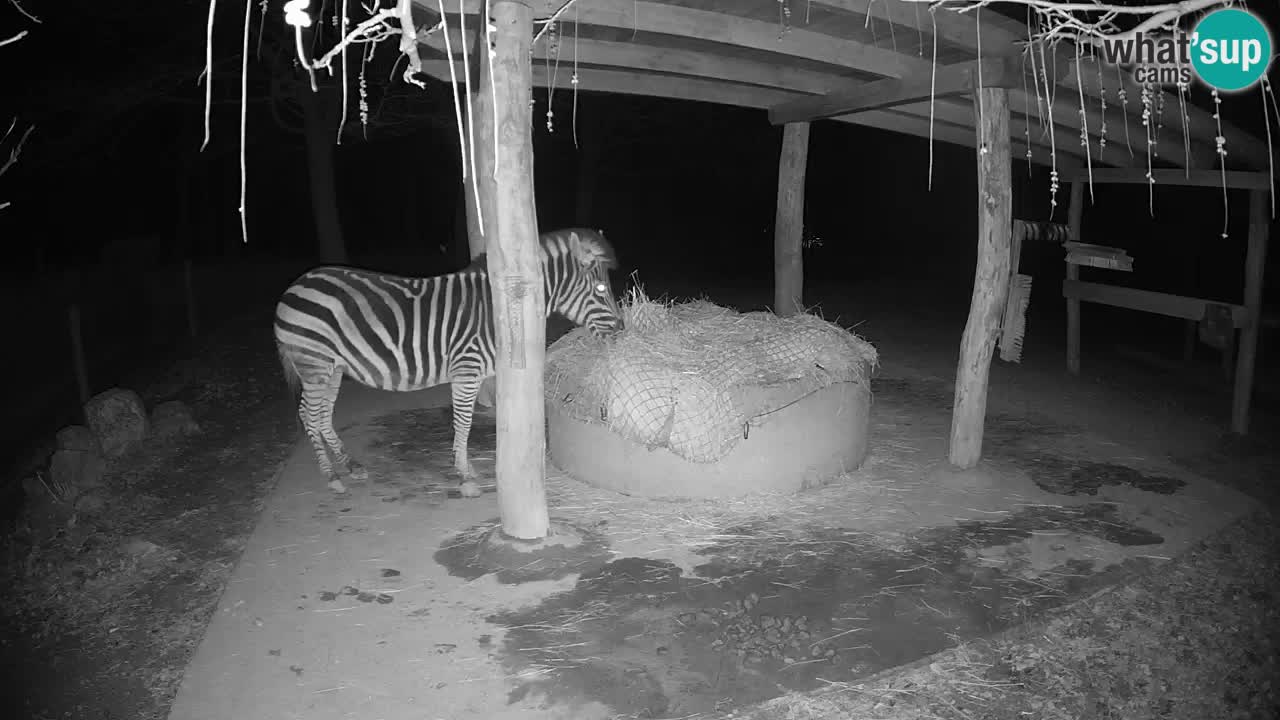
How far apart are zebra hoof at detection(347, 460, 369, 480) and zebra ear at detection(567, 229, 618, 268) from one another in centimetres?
221

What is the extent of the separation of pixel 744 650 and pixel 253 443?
5.02 metres

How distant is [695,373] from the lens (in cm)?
550

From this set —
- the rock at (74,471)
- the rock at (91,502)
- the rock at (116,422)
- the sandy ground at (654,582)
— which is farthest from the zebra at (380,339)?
the rock at (116,422)

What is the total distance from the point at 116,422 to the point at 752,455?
197 inches

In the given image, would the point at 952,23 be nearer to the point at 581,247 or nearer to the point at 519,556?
the point at 581,247

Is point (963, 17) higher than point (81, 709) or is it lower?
higher

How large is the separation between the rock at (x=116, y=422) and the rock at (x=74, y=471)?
460 mm

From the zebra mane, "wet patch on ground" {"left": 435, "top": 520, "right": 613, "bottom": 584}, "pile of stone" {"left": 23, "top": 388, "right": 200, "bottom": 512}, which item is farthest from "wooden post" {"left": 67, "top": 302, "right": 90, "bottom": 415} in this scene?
"wet patch on ground" {"left": 435, "top": 520, "right": 613, "bottom": 584}

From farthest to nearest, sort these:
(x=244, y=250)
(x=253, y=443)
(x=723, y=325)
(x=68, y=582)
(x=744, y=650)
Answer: (x=244, y=250)
(x=253, y=443)
(x=723, y=325)
(x=68, y=582)
(x=744, y=650)

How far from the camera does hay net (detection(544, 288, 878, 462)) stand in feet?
17.6

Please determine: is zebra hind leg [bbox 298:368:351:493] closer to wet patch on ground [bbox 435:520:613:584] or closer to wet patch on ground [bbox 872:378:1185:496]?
wet patch on ground [bbox 435:520:613:584]

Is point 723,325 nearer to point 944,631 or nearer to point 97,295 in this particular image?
point 944,631

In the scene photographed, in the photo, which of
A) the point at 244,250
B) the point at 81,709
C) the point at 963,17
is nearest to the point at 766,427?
the point at 963,17

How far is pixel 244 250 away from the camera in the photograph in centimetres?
2369
